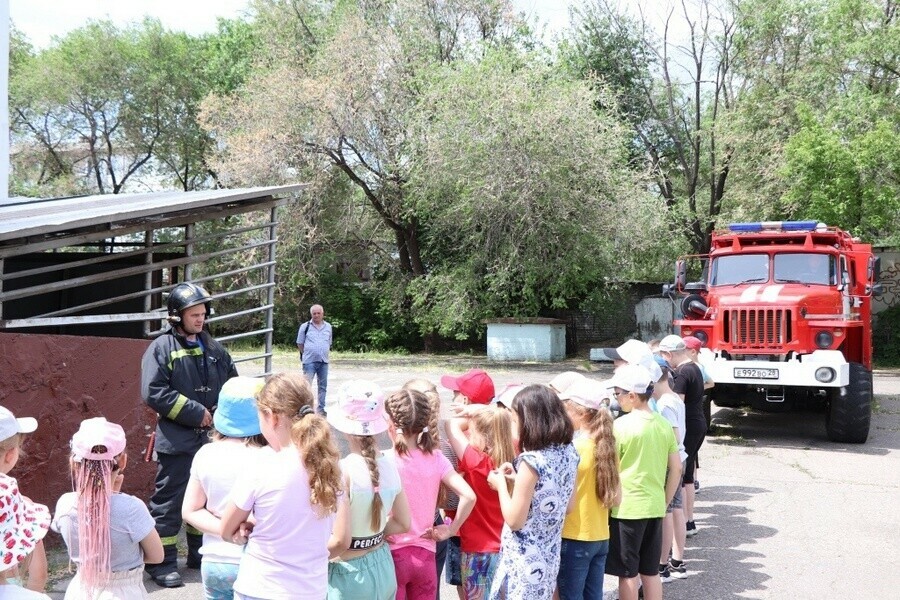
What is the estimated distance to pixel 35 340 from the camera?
611 centimetres

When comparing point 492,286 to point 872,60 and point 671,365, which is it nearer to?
point 872,60

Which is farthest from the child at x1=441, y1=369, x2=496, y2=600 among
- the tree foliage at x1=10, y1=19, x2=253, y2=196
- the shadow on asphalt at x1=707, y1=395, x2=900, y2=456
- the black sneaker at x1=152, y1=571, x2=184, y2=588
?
the tree foliage at x1=10, y1=19, x2=253, y2=196

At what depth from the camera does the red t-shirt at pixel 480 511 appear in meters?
4.30

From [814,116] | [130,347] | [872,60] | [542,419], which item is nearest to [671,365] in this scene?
[542,419]

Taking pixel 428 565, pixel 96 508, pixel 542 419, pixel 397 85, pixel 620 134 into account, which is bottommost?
pixel 428 565

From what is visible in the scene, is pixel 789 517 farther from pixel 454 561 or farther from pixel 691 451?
pixel 454 561

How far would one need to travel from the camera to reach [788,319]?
39.0 ft

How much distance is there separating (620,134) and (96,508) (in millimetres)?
22878

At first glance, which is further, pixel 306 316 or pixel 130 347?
pixel 306 316

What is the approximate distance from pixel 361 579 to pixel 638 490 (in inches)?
77.5

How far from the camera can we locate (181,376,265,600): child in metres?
3.75

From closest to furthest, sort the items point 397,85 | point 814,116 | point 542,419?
point 542,419 < point 814,116 < point 397,85

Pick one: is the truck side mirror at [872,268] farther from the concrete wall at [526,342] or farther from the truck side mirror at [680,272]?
the concrete wall at [526,342]

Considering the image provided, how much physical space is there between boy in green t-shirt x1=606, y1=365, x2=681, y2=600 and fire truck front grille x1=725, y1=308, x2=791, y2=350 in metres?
7.50
